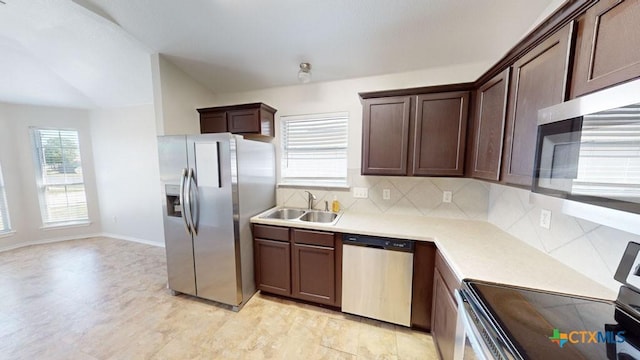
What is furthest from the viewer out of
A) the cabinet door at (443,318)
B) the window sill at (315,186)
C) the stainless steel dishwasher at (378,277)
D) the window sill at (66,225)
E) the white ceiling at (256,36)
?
the window sill at (66,225)

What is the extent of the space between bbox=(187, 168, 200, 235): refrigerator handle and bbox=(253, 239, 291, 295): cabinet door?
63 centimetres

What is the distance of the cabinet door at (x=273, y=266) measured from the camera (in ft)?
7.18

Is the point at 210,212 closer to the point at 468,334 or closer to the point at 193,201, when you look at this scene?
the point at 193,201

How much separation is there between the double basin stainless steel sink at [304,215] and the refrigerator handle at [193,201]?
657 mm

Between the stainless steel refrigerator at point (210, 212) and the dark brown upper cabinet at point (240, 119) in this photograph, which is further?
the dark brown upper cabinet at point (240, 119)

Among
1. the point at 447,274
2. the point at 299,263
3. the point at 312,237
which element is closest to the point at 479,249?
the point at 447,274

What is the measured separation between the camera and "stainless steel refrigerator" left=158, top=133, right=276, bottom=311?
2.02 metres

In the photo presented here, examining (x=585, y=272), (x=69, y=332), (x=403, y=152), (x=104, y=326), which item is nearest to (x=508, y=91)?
(x=403, y=152)

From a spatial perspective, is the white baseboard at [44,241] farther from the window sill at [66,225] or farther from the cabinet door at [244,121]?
the cabinet door at [244,121]

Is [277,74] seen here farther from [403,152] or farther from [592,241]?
[592,241]

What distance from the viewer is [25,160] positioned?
11.8 feet

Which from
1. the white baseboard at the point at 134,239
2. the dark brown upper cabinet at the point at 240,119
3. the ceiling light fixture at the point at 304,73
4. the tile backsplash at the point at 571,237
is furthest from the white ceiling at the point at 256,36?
the white baseboard at the point at 134,239

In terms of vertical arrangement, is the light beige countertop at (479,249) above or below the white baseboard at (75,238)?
above

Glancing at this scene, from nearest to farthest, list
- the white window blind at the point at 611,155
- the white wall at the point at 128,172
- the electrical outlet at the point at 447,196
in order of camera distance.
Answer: the white window blind at the point at 611,155 → the electrical outlet at the point at 447,196 → the white wall at the point at 128,172
